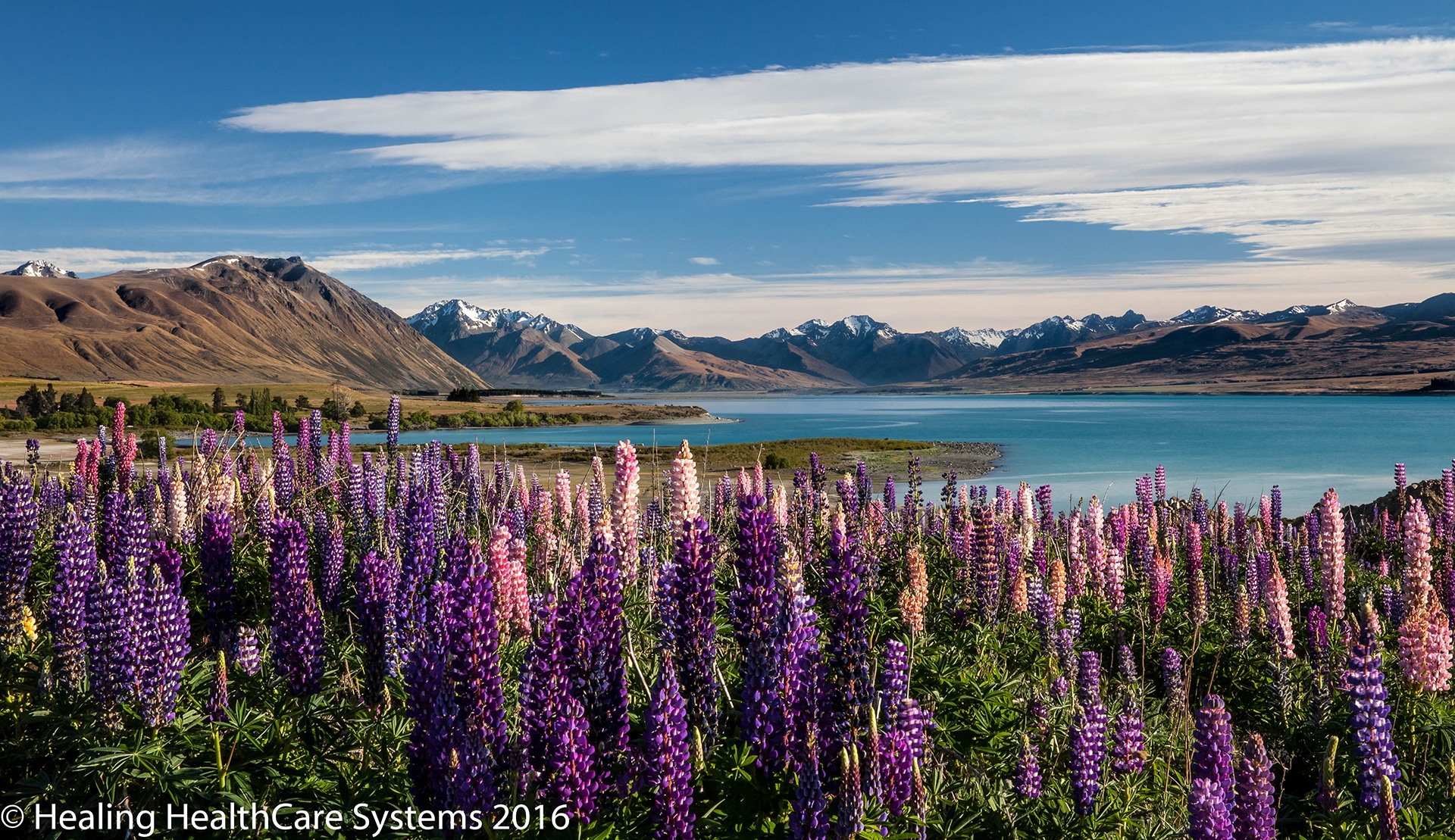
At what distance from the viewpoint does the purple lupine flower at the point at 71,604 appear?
204 inches

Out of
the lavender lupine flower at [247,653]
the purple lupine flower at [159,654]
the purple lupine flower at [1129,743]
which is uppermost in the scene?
the purple lupine flower at [159,654]

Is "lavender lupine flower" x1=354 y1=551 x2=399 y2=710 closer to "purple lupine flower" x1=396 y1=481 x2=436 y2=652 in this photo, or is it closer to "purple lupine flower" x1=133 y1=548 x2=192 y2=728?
"purple lupine flower" x1=396 y1=481 x2=436 y2=652

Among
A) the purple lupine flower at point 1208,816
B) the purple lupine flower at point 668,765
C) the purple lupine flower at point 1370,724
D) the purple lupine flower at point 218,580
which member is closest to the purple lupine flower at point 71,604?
the purple lupine flower at point 218,580

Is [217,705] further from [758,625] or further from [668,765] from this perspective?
[758,625]

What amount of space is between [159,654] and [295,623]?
657 millimetres

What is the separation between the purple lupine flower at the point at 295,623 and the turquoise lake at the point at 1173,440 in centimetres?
1764

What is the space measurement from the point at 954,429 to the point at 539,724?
10535cm

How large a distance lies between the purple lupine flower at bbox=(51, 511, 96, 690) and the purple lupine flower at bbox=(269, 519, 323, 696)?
3.37 ft

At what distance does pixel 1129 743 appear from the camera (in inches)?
208

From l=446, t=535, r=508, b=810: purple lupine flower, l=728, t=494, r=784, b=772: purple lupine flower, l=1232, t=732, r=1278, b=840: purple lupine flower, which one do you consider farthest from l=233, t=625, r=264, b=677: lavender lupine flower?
l=1232, t=732, r=1278, b=840: purple lupine flower

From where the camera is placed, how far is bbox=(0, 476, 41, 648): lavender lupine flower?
20.6 ft

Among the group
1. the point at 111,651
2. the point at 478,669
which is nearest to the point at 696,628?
the point at 478,669

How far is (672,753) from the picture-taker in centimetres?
353

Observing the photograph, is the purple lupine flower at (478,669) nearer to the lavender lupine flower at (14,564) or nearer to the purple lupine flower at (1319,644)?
the lavender lupine flower at (14,564)
